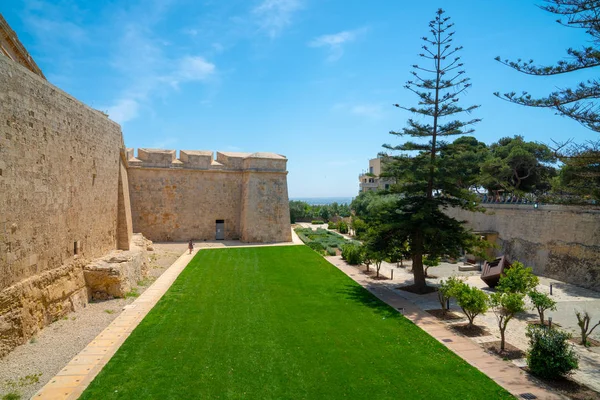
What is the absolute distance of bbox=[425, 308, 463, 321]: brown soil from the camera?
31.3ft

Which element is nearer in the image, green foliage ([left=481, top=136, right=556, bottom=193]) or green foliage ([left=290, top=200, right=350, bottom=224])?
green foliage ([left=481, top=136, right=556, bottom=193])

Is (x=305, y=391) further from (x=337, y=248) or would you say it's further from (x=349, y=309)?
(x=337, y=248)

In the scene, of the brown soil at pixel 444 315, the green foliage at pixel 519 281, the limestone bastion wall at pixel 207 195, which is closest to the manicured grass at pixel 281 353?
the brown soil at pixel 444 315

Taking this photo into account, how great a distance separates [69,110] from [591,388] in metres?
13.1

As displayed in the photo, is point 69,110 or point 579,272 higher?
point 69,110

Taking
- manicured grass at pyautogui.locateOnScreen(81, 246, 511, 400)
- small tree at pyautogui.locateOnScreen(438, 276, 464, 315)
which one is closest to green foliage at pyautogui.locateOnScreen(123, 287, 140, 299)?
manicured grass at pyautogui.locateOnScreen(81, 246, 511, 400)

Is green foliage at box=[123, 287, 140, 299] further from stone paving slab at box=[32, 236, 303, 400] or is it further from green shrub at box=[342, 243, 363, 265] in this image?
green shrub at box=[342, 243, 363, 265]

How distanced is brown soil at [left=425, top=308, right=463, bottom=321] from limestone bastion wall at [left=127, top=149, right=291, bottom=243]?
45.6 ft

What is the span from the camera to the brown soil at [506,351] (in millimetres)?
7223

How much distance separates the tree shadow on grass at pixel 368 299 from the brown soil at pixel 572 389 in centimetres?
384

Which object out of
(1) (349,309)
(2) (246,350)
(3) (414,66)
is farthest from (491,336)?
(3) (414,66)

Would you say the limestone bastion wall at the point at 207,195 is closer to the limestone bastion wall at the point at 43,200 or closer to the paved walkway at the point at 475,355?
the limestone bastion wall at the point at 43,200

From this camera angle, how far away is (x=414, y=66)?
38.1 ft

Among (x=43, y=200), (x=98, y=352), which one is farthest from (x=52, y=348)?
(x=43, y=200)
